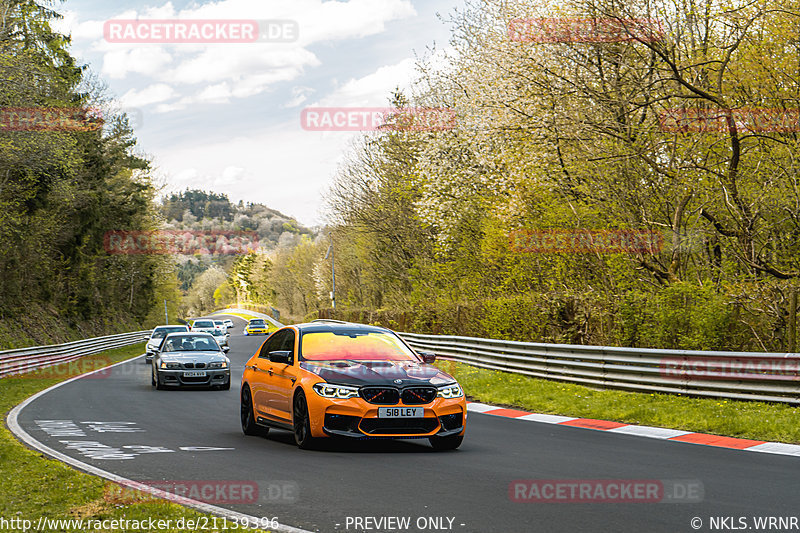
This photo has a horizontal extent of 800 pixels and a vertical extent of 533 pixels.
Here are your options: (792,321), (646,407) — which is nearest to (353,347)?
(646,407)

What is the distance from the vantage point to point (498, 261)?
1193 inches

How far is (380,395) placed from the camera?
10.4 m

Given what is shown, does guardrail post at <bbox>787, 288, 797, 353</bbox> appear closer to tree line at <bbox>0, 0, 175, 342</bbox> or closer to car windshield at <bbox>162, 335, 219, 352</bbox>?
car windshield at <bbox>162, 335, 219, 352</bbox>

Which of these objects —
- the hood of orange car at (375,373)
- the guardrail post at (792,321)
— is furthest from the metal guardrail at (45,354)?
the guardrail post at (792,321)

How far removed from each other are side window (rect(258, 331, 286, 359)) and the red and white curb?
463cm

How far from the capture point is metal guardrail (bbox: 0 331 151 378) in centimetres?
2802

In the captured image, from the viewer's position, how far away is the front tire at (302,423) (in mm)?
10662

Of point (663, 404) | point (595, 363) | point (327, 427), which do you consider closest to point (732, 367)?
point (663, 404)

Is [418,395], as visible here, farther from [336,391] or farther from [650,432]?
[650,432]

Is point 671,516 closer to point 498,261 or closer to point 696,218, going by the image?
point 696,218

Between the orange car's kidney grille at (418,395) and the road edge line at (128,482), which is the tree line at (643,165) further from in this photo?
the road edge line at (128,482)

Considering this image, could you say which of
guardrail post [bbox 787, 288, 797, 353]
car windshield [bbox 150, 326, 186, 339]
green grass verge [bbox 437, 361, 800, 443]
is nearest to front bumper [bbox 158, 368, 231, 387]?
green grass verge [bbox 437, 361, 800, 443]

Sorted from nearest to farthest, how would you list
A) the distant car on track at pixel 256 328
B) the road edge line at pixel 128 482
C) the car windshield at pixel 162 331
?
the road edge line at pixel 128 482
the car windshield at pixel 162 331
the distant car on track at pixel 256 328

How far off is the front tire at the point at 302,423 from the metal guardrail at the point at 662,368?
22.4 ft
